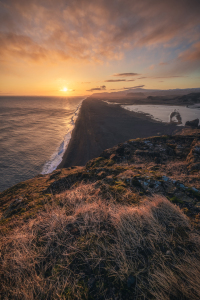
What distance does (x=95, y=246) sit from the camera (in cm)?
225

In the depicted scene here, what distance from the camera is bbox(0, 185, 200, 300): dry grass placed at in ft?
5.52

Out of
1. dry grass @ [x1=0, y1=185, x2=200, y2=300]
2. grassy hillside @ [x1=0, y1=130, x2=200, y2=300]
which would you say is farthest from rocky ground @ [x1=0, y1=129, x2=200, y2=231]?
dry grass @ [x1=0, y1=185, x2=200, y2=300]

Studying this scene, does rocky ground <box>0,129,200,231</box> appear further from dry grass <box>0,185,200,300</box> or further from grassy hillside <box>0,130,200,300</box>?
dry grass <box>0,185,200,300</box>

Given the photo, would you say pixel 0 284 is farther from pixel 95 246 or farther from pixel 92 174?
pixel 92 174

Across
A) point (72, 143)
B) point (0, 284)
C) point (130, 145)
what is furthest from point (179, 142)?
point (72, 143)

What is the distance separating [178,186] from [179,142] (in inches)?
248

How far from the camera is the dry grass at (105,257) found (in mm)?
1684

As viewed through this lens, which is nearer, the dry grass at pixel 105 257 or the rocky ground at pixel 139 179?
the dry grass at pixel 105 257

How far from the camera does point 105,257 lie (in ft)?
6.75

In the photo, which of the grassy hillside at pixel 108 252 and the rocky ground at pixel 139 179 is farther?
the rocky ground at pixel 139 179

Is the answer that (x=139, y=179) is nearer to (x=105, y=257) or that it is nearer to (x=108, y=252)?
(x=108, y=252)

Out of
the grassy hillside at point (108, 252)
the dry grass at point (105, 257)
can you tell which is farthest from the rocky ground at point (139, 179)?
the dry grass at point (105, 257)

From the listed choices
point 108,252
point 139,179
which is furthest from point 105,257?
point 139,179

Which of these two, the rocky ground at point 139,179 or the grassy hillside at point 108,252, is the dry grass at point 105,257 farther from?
the rocky ground at point 139,179
